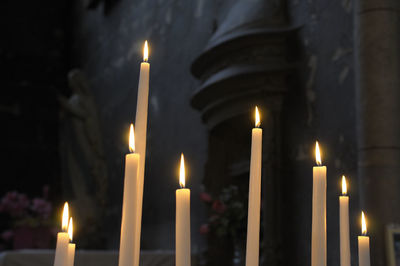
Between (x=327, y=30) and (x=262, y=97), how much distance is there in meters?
0.68

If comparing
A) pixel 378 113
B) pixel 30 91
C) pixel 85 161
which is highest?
pixel 30 91

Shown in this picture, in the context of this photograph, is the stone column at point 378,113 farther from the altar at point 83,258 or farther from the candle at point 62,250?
the candle at point 62,250

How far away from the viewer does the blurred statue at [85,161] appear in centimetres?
741

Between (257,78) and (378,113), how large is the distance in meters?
1.28

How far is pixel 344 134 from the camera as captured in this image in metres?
3.65

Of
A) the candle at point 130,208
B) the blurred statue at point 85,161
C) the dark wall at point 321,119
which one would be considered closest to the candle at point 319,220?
the candle at point 130,208

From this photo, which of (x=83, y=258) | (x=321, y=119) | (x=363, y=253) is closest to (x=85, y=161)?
(x=321, y=119)

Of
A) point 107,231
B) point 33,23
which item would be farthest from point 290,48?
point 33,23

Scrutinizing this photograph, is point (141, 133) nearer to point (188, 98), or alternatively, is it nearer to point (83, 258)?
point (83, 258)

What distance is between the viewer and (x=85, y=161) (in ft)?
25.2

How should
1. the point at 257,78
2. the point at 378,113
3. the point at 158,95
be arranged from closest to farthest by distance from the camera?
the point at 378,113
the point at 257,78
the point at 158,95

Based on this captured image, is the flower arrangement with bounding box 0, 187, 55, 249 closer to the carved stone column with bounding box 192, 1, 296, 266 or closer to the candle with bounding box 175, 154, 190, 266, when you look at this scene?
the carved stone column with bounding box 192, 1, 296, 266

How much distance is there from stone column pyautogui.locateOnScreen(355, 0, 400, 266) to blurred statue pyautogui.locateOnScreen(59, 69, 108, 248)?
15.6 ft

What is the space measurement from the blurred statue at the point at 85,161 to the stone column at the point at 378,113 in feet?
15.6
